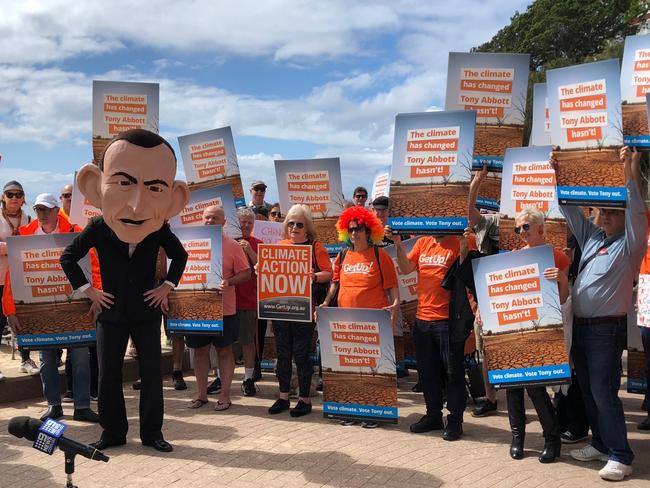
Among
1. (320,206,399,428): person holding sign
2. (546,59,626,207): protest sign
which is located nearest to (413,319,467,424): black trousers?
(320,206,399,428): person holding sign

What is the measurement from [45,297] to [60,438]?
383cm

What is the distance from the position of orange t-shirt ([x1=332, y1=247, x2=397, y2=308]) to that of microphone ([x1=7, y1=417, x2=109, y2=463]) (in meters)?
3.64

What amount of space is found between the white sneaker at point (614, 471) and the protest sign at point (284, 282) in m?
2.87

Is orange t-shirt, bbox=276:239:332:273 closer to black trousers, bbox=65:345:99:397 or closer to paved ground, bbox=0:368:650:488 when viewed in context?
paved ground, bbox=0:368:650:488

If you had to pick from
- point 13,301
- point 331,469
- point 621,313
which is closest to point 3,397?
point 13,301

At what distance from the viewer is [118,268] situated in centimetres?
559

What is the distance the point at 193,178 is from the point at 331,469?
4293 millimetres

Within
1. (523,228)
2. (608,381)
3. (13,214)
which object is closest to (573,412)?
(608,381)

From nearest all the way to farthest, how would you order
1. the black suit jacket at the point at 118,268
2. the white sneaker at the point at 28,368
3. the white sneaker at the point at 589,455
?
the white sneaker at the point at 589,455
the black suit jacket at the point at 118,268
the white sneaker at the point at 28,368

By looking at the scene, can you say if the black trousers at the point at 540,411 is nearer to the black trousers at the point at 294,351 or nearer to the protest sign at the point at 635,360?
the protest sign at the point at 635,360

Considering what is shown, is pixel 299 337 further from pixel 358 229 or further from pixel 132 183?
pixel 132 183

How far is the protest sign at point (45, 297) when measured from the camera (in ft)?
Result: 20.5

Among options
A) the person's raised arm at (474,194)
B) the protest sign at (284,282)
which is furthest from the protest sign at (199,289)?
the person's raised arm at (474,194)

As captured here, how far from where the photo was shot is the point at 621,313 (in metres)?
4.95
